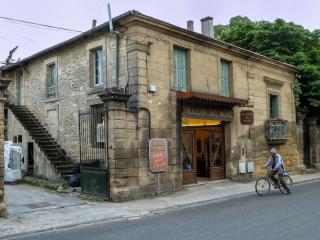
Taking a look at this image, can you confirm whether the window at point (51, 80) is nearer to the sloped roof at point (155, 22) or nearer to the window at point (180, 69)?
the sloped roof at point (155, 22)

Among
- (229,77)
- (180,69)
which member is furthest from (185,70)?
(229,77)

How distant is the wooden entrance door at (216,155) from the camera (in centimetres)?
1752

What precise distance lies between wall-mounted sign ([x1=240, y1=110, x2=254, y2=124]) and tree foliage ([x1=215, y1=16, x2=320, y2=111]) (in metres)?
5.78

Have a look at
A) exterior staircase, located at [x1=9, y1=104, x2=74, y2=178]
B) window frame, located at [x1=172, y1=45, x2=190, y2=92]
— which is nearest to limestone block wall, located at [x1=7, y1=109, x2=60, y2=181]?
exterior staircase, located at [x1=9, y1=104, x2=74, y2=178]

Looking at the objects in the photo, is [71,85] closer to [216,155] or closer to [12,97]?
[12,97]

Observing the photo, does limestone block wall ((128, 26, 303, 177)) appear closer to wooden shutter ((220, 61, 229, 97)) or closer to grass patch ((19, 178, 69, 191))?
wooden shutter ((220, 61, 229, 97))

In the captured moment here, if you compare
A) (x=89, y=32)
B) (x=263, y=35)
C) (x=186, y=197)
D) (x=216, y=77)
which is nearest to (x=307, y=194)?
(x=186, y=197)

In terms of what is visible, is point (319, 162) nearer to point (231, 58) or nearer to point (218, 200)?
point (231, 58)

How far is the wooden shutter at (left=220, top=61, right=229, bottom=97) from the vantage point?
57.4 feet

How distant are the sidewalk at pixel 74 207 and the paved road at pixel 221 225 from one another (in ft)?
1.71

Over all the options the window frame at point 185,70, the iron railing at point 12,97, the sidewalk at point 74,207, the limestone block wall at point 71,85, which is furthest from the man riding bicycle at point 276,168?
the iron railing at point 12,97

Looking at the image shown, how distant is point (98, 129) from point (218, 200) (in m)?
4.60

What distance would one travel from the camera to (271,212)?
33.8 feet

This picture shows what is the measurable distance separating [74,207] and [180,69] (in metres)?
6.70
